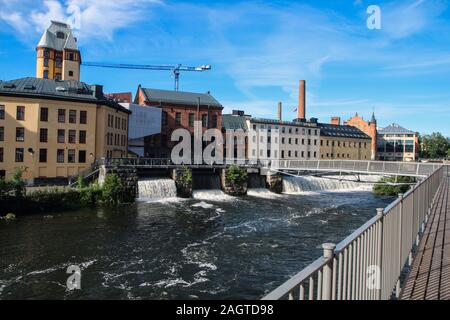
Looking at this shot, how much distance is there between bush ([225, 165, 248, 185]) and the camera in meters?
50.0

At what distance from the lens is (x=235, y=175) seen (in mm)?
50094

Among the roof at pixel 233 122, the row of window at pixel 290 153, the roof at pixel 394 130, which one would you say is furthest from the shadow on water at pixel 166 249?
the roof at pixel 394 130

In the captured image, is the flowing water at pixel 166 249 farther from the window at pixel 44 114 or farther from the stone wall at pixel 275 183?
the stone wall at pixel 275 183

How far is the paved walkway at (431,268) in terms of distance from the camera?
6117mm

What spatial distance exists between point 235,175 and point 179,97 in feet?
79.5

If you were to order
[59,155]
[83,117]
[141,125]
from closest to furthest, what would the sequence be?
[59,155]
[83,117]
[141,125]

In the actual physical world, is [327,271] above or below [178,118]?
below

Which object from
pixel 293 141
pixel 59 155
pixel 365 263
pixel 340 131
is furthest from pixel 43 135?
pixel 340 131

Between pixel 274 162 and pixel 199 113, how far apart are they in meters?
18.5

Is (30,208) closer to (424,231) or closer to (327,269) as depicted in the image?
(424,231)

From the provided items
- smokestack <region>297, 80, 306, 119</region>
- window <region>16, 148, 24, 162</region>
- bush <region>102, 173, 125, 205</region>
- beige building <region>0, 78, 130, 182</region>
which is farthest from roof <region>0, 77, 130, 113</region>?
smokestack <region>297, 80, 306, 119</region>

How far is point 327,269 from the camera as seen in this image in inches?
155

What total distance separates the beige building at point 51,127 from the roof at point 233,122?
30189 mm

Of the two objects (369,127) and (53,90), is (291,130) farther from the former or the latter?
(53,90)
